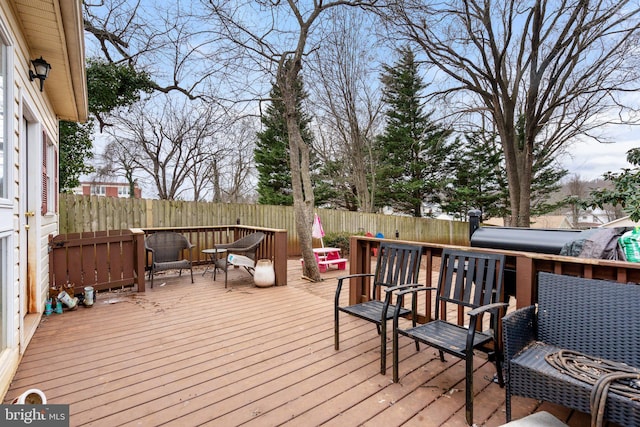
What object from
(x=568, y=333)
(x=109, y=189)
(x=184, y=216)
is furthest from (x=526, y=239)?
(x=109, y=189)

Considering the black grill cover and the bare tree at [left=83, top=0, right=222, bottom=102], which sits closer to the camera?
the black grill cover

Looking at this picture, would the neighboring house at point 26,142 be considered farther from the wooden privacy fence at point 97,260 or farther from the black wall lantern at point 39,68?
the wooden privacy fence at point 97,260

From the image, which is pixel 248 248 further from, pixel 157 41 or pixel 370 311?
pixel 157 41

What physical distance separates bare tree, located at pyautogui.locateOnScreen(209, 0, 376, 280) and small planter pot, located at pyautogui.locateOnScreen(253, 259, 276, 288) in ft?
2.80

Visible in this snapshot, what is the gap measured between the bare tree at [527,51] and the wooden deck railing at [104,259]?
233 inches

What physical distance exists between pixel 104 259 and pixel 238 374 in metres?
3.27

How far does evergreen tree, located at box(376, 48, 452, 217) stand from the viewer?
53.3 feet

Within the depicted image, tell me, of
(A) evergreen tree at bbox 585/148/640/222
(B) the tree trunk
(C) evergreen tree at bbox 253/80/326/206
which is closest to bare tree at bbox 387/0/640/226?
(B) the tree trunk

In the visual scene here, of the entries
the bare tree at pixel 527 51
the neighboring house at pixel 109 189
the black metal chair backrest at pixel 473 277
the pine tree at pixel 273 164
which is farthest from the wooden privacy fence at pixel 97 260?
the neighboring house at pixel 109 189

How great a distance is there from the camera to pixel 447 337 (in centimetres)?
215

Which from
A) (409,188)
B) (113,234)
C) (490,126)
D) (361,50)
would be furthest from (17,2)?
(490,126)

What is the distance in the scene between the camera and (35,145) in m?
3.47

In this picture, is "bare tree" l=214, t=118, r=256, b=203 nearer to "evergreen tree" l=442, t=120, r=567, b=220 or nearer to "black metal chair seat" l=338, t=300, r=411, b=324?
"evergreen tree" l=442, t=120, r=567, b=220

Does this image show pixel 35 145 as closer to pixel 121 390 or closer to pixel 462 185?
Result: pixel 121 390
